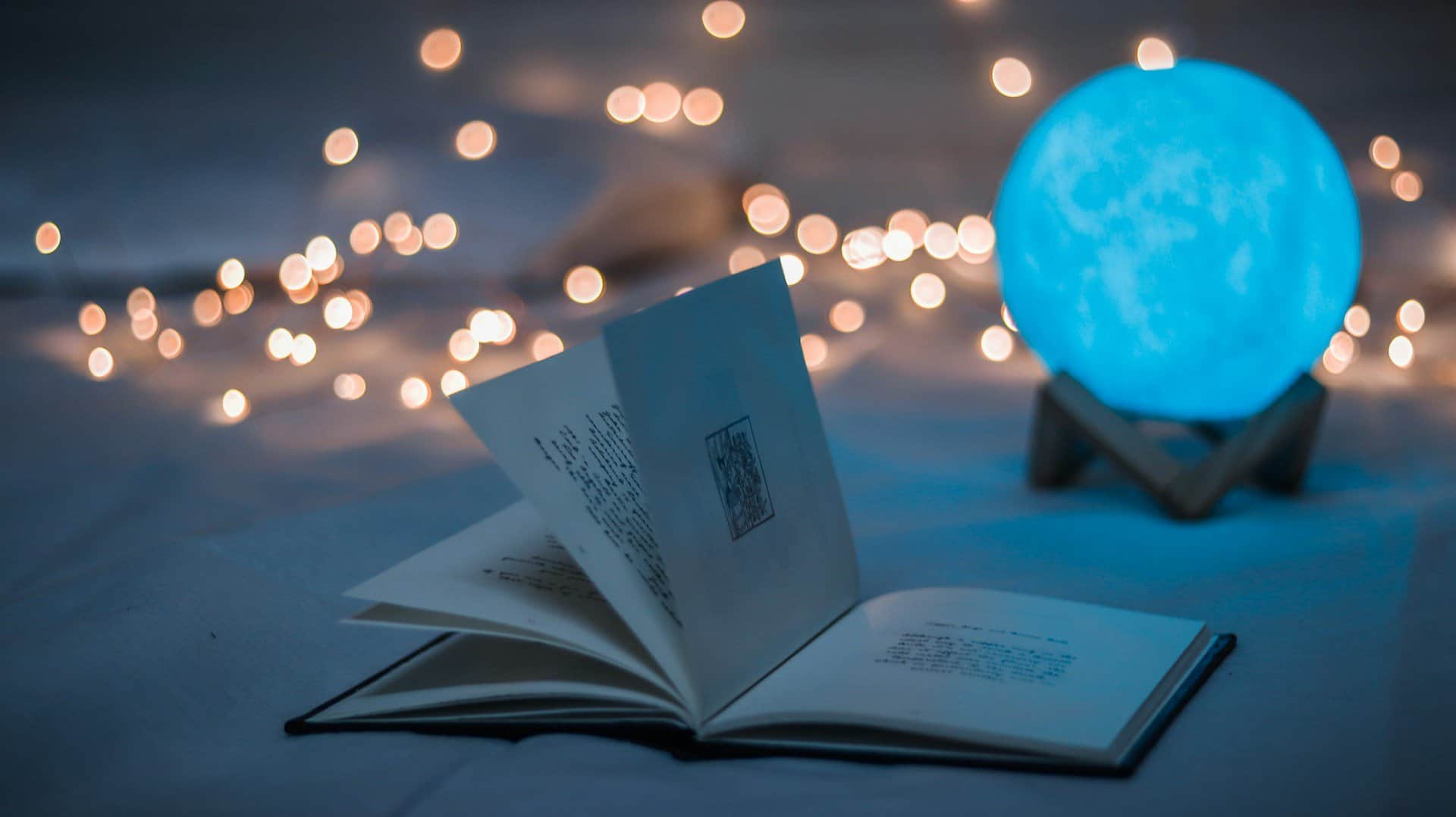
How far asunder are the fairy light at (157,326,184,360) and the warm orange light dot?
1054 mm

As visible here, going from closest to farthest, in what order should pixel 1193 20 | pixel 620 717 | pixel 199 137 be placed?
1. pixel 620 717
2. pixel 199 137
3. pixel 1193 20

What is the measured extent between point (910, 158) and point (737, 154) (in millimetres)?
410

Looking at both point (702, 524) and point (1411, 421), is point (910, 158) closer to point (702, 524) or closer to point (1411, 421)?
point (1411, 421)

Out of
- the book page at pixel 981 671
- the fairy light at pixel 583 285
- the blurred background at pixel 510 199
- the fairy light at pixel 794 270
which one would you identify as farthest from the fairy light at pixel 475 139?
the book page at pixel 981 671

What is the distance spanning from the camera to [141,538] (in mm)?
1175

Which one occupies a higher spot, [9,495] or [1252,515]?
[9,495]

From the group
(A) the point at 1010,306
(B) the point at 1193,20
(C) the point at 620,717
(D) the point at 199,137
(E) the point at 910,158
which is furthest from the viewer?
(E) the point at 910,158

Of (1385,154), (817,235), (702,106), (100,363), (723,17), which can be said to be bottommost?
(1385,154)

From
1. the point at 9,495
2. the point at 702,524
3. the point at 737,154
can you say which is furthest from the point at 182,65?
the point at 702,524

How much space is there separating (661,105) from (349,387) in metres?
1.16

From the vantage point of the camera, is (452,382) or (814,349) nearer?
(452,382)

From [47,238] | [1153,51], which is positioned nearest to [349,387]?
[47,238]

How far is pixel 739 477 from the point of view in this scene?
851 mm

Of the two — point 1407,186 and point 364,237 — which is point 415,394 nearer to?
point 364,237
